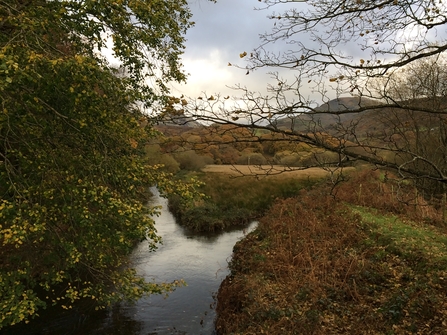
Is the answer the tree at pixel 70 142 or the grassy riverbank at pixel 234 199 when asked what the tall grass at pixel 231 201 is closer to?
the grassy riverbank at pixel 234 199

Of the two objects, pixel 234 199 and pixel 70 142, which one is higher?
pixel 70 142

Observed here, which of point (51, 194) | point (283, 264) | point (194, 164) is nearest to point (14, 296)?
point (51, 194)

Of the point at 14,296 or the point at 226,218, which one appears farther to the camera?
the point at 226,218

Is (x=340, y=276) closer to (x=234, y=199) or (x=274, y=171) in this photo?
(x=274, y=171)

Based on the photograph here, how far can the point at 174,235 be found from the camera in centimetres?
1862

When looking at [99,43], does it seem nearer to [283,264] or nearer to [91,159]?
[91,159]

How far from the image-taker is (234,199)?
24875 mm

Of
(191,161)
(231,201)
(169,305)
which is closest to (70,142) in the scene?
(169,305)

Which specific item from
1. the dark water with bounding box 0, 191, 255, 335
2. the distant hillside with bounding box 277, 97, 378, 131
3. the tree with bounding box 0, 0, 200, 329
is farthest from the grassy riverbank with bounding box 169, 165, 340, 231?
the distant hillside with bounding box 277, 97, 378, 131

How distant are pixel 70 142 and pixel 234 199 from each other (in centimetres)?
1868

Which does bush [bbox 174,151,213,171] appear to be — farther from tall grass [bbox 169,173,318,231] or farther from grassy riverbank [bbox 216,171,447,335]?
grassy riverbank [bbox 216,171,447,335]

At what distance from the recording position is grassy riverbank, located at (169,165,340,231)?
20688mm

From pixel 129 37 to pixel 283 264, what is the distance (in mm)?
7425

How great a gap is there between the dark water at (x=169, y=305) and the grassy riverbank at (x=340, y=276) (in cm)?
107
